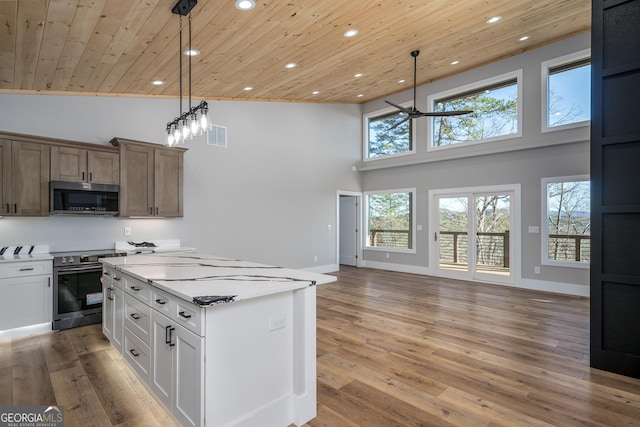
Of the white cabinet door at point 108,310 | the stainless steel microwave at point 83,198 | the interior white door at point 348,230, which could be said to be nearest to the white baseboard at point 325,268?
the interior white door at point 348,230

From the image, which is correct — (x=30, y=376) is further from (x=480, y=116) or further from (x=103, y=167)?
(x=480, y=116)

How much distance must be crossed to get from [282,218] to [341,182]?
203 centimetres

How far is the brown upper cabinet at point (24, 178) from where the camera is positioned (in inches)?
145

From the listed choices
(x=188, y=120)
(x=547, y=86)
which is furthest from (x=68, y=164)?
(x=547, y=86)

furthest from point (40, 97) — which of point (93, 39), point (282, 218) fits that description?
point (282, 218)

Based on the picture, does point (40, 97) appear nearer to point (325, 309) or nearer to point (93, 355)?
point (93, 355)

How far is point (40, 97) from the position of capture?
4.17 meters

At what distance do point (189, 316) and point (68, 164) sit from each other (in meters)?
3.49

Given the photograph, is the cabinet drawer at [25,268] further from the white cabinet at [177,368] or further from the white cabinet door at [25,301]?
the white cabinet at [177,368]

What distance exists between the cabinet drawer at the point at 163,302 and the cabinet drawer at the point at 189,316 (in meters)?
0.05

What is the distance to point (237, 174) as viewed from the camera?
20.0ft

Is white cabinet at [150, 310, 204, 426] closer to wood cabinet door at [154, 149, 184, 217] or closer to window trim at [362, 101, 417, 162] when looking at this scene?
wood cabinet door at [154, 149, 184, 217]

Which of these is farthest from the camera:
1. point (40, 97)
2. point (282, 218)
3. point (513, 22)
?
point (282, 218)

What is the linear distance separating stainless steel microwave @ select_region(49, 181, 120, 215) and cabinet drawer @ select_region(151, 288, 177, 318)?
2714 mm
